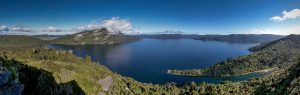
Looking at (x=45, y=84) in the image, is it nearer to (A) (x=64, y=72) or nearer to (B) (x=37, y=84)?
(B) (x=37, y=84)

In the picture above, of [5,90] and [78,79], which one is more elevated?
[5,90]

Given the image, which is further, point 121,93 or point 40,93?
point 121,93

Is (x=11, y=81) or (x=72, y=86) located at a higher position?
(x=11, y=81)

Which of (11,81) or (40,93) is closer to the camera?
(11,81)

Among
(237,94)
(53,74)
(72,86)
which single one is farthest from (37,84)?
(237,94)

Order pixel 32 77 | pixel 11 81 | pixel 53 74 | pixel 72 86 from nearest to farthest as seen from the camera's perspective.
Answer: pixel 11 81 → pixel 32 77 → pixel 72 86 → pixel 53 74

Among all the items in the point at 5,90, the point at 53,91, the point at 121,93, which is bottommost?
the point at 121,93

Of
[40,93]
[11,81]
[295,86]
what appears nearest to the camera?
[11,81]

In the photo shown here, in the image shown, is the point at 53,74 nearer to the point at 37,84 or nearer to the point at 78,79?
the point at 78,79

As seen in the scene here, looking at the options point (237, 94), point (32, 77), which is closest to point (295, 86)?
point (237, 94)
